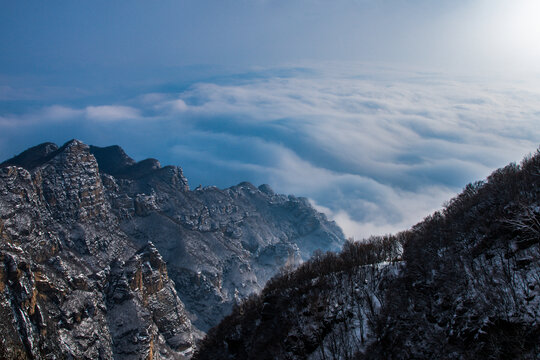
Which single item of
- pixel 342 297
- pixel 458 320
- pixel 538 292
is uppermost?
pixel 538 292

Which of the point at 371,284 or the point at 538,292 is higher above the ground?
the point at 538,292

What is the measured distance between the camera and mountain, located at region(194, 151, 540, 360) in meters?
44.6

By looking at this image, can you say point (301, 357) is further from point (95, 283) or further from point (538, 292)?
point (95, 283)

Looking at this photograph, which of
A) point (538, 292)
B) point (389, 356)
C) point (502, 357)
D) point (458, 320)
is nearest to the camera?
point (502, 357)

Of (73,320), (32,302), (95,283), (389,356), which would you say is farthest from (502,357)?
(95,283)

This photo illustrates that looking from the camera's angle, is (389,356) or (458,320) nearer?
(458,320)

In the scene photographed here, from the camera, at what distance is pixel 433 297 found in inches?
2243

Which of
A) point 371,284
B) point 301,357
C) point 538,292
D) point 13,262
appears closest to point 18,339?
point 13,262

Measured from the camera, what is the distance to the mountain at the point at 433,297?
44594mm

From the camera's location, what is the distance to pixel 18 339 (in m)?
111

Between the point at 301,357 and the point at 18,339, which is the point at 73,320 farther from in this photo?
the point at 301,357

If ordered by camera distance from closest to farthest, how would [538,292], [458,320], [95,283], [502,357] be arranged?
[502,357] → [538,292] → [458,320] → [95,283]

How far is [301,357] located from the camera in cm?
6341

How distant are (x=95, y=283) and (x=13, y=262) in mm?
57750
